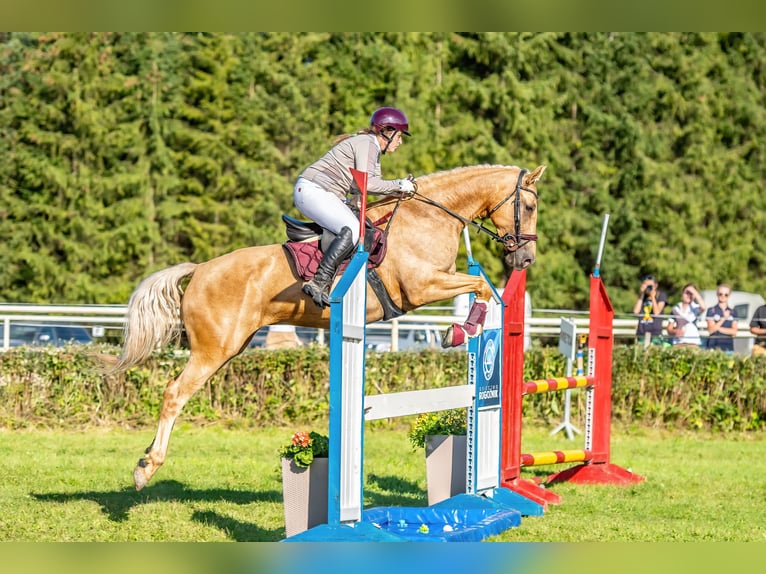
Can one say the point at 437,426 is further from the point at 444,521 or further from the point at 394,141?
the point at 394,141

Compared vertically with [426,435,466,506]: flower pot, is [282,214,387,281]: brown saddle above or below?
above

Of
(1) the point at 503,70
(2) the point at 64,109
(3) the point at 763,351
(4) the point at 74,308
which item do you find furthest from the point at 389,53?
(3) the point at 763,351

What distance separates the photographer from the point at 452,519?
6797 mm

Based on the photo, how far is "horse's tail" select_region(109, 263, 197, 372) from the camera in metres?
7.30

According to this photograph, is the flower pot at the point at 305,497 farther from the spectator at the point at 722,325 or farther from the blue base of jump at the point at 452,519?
the spectator at the point at 722,325

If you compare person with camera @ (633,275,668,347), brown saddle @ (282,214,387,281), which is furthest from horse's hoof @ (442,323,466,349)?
person with camera @ (633,275,668,347)

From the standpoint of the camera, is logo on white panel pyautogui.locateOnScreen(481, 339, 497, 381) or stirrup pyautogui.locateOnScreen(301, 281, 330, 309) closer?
stirrup pyautogui.locateOnScreen(301, 281, 330, 309)

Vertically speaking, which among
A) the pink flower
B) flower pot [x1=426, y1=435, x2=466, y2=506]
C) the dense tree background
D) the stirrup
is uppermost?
the dense tree background

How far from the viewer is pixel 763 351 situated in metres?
13.5

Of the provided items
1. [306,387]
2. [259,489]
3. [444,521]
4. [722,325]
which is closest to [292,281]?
[444,521]

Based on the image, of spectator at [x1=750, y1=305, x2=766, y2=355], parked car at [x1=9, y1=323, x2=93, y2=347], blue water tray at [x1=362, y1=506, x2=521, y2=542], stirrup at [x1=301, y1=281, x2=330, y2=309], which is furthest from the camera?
parked car at [x1=9, y1=323, x2=93, y2=347]

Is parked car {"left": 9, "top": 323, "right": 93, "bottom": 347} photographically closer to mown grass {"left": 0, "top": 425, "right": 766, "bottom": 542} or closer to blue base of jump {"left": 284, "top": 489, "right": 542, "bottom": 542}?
mown grass {"left": 0, "top": 425, "right": 766, "bottom": 542}

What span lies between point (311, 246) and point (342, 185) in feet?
1.48

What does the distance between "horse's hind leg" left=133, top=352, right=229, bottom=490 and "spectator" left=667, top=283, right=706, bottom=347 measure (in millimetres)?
8276
